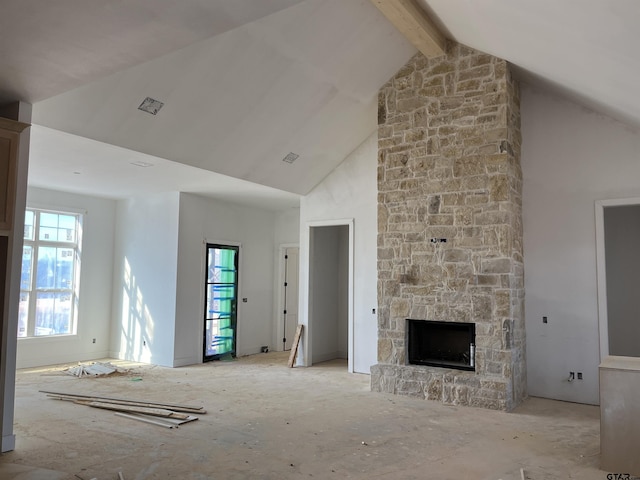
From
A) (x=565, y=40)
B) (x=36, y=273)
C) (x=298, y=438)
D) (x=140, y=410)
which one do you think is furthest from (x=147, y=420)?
(x=565, y=40)

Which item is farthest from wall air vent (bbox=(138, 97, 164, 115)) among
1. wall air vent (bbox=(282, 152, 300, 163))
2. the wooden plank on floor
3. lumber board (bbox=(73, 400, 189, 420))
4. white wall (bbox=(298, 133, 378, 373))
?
the wooden plank on floor

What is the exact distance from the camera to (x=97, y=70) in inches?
144

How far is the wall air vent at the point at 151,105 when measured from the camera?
5.18 metres

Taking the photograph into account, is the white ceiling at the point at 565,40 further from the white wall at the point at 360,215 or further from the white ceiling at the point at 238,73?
the white wall at the point at 360,215

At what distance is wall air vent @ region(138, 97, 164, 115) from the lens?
518 cm

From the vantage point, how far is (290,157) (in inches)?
288

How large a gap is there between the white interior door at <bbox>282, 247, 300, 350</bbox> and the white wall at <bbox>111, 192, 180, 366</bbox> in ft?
8.52

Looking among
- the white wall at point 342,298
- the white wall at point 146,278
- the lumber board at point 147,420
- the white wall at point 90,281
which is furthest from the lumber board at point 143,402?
the white wall at point 342,298

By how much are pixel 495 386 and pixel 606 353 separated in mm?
1440

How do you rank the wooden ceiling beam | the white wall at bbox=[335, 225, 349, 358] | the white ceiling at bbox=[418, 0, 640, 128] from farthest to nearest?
the white wall at bbox=[335, 225, 349, 358]
the wooden ceiling beam
the white ceiling at bbox=[418, 0, 640, 128]

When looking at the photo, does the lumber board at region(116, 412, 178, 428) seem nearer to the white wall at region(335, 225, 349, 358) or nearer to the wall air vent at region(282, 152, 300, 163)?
the wall air vent at region(282, 152, 300, 163)

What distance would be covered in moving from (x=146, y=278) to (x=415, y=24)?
6.23 metres

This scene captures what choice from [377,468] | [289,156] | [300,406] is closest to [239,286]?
[289,156]

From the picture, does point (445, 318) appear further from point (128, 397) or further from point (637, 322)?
point (128, 397)
